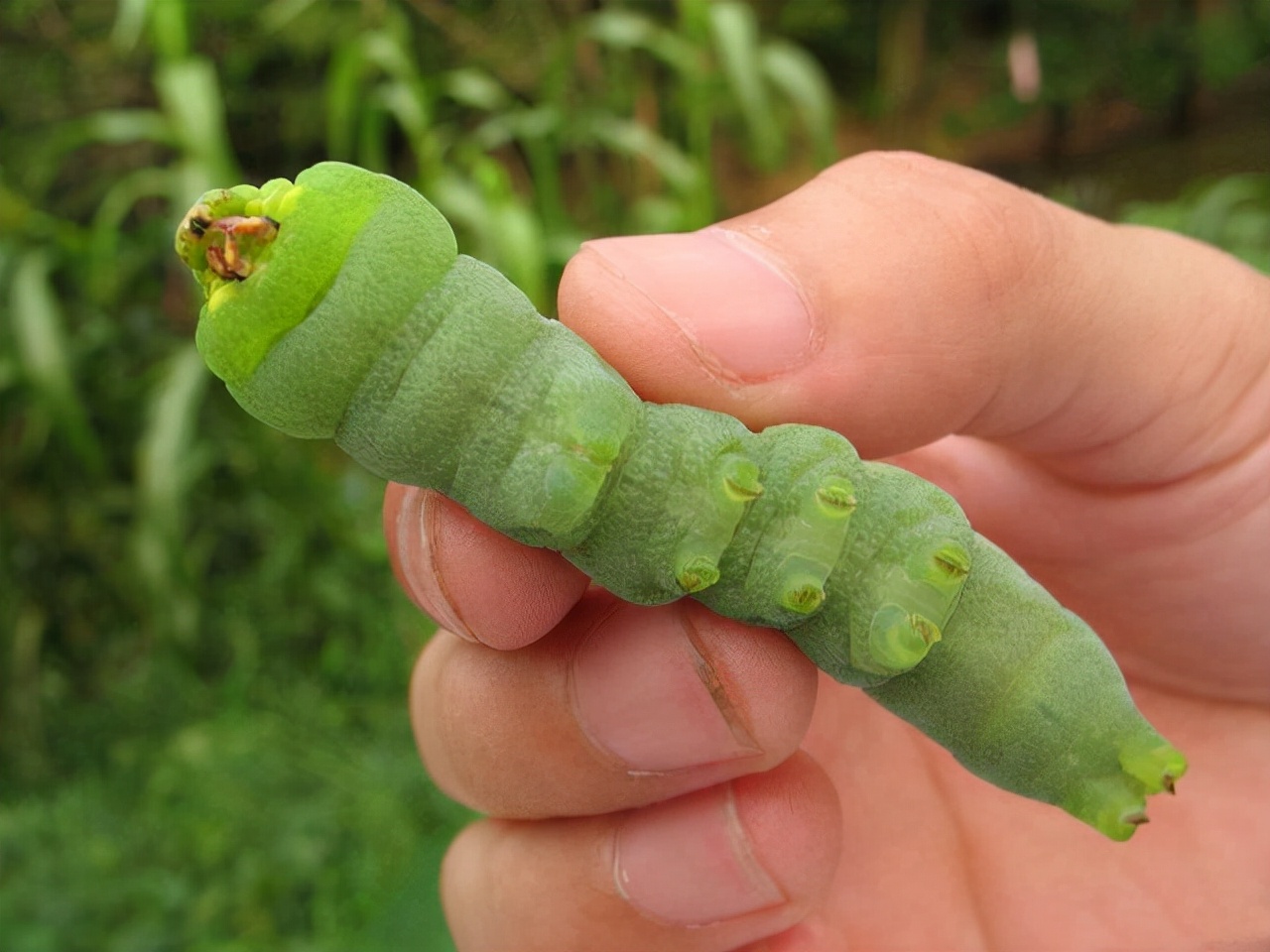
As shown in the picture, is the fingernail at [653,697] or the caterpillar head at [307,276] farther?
the fingernail at [653,697]

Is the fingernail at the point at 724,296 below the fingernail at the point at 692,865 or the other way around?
the other way around

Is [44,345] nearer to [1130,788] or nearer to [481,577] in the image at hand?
[481,577]

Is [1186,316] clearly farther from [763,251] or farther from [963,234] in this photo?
[763,251]

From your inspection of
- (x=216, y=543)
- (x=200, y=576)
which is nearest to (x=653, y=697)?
(x=200, y=576)

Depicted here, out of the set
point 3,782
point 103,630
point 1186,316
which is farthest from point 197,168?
point 1186,316

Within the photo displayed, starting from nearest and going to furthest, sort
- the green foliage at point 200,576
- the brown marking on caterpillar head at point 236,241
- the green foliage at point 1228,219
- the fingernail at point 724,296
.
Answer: the brown marking on caterpillar head at point 236,241
the fingernail at point 724,296
the green foliage at point 200,576
the green foliage at point 1228,219

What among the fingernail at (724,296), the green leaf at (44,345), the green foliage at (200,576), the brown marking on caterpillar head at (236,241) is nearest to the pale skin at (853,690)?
the fingernail at (724,296)

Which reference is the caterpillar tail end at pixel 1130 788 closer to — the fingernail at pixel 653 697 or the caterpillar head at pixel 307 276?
the fingernail at pixel 653 697
